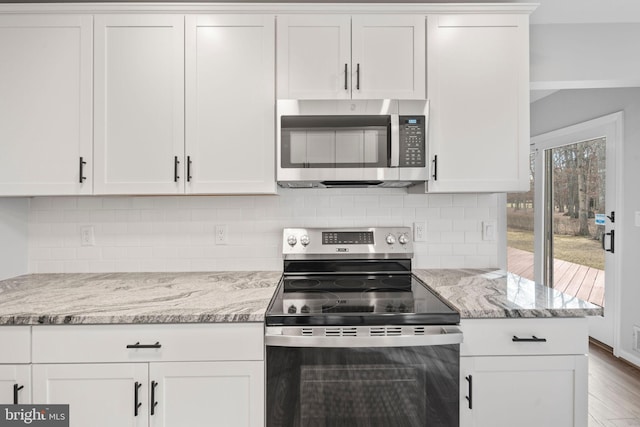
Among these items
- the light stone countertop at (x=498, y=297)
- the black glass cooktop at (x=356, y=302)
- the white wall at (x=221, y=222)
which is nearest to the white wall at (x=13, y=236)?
the white wall at (x=221, y=222)

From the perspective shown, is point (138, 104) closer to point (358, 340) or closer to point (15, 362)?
point (15, 362)

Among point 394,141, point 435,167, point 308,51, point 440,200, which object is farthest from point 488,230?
point 308,51

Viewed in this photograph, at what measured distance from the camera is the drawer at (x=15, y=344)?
53.5 inches

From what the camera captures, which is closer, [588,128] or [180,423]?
[180,423]

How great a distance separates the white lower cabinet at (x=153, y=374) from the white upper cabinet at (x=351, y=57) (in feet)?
3.91

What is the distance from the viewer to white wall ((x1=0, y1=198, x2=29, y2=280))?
190cm

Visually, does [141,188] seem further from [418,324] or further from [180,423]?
[418,324]

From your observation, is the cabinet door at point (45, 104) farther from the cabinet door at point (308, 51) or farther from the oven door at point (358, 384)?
the oven door at point (358, 384)

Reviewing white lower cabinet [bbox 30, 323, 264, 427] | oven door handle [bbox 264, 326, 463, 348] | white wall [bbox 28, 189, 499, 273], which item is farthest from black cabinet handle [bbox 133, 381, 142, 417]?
white wall [bbox 28, 189, 499, 273]

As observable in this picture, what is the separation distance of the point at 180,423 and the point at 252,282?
0.68 metres

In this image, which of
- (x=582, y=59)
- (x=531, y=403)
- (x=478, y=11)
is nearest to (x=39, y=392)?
(x=531, y=403)

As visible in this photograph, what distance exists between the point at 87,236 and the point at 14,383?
91 cm

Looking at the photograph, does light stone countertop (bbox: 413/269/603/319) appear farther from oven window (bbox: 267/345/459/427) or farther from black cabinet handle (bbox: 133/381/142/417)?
black cabinet handle (bbox: 133/381/142/417)

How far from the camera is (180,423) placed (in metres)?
1.37
